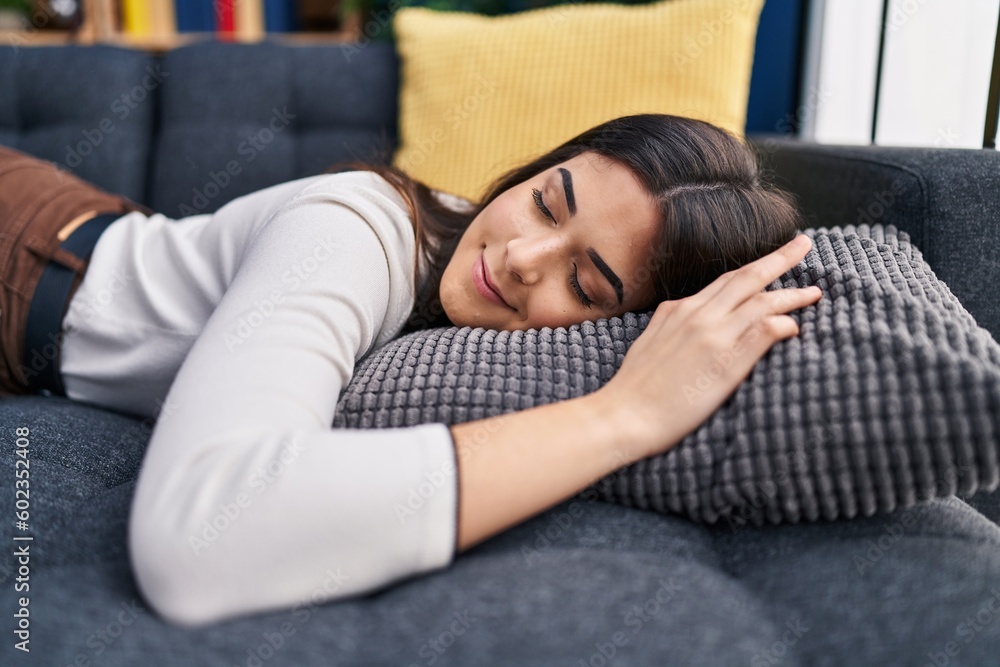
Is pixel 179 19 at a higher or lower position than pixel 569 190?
higher

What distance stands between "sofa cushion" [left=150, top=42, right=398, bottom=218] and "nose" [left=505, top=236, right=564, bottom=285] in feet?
2.99

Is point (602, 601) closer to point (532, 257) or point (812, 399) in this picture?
point (812, 399)

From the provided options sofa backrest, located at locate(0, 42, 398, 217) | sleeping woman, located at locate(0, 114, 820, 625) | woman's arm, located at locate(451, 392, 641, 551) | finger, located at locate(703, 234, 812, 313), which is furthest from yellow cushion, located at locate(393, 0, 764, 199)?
woman's arm, located at locate(451, 392, 641, 551)

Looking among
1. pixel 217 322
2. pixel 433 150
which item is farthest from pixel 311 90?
pixel 217 322

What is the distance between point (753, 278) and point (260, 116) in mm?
1303

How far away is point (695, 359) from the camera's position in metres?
0.66

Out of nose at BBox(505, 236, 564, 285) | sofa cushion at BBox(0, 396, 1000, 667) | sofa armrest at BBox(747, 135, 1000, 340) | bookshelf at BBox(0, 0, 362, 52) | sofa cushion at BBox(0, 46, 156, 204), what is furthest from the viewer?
bookshelf at BBox(0, 0, 362, 52)

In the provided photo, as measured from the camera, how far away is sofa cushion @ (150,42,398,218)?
163cm

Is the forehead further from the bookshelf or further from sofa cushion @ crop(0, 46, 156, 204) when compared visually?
the bookshelf

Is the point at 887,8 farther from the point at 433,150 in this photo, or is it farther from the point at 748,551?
the point at 748,551

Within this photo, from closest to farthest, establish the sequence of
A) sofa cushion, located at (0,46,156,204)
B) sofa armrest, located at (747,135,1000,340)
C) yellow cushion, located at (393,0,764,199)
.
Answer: sofa armrest, located at (747,135,1000,340) < yellow cushion, located at (393,0,764,199) < sofa cushion, located at (0,46,156,204)

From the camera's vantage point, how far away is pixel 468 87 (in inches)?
59.0

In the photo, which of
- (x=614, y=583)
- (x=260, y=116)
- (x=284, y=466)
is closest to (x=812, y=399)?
(x=614, y=583)

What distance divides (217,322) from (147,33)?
2.17m
